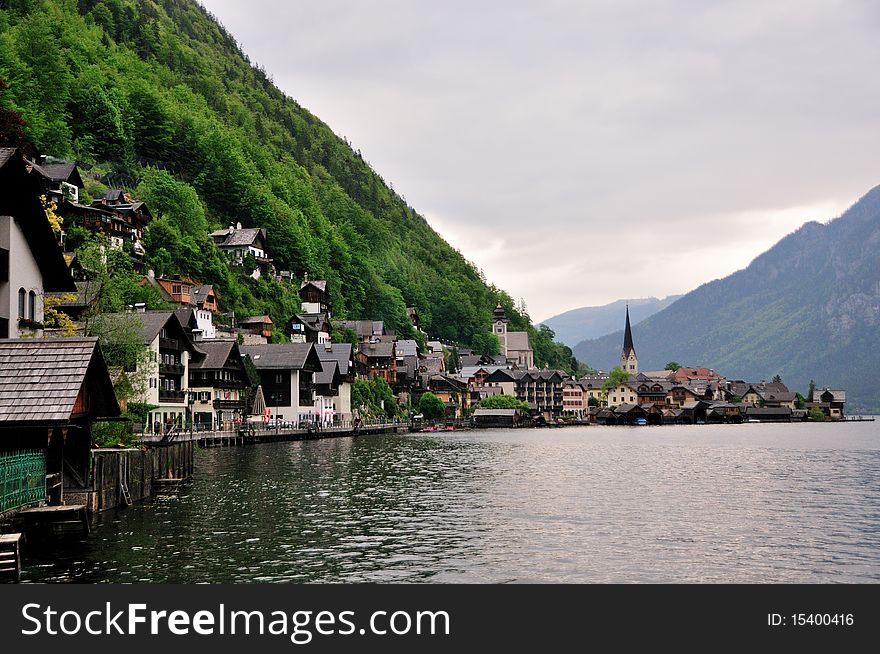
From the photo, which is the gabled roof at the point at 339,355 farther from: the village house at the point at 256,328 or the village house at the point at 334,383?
the village house at the point at 256,328

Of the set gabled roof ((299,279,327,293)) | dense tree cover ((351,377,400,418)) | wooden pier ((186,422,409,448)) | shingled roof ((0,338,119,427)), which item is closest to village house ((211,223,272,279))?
gabled roof ((299,279,327,293))

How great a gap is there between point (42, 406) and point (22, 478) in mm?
3003

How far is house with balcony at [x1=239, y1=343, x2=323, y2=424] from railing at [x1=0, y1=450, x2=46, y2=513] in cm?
10117

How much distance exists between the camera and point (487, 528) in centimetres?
3866

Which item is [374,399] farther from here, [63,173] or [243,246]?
[63,173]

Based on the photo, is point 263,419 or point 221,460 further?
point 263,419

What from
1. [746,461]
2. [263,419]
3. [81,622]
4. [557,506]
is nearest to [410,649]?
[81,622]

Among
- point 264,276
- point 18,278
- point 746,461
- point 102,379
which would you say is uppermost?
point 264,276

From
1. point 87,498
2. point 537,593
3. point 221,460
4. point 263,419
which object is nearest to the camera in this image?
point 537,593

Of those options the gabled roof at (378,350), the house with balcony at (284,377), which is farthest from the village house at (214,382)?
the gabled roof at (378,350)

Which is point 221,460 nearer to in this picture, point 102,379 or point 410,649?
point 102,379

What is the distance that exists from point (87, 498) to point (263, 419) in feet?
316

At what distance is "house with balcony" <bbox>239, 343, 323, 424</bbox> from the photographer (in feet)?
438

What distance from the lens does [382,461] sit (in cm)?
8088
